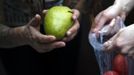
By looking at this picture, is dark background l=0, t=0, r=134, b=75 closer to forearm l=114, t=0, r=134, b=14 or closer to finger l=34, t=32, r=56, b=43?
forearm l=114, t=0, r=134, b=14

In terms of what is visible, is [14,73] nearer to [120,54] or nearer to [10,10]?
[10,10]

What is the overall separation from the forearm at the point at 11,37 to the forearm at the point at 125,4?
0.41 metres

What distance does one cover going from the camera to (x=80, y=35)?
173cm

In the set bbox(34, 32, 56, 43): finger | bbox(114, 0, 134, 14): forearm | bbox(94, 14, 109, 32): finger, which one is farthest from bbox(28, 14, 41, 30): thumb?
bbox(114, 0, 134, 14): forearm

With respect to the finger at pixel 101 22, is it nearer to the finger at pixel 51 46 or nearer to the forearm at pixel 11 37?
the finger at pixel 51 46

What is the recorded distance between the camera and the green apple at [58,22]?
4.52 feet

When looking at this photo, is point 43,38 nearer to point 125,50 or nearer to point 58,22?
point 58,22

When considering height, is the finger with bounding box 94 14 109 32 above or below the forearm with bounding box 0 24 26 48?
above

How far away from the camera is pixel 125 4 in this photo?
147cm

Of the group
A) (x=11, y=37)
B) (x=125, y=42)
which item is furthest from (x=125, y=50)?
(x=11, y=37)

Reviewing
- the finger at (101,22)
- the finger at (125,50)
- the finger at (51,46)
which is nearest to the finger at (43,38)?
the finger at (51,46)

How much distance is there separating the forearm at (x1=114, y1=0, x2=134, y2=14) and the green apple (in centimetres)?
20

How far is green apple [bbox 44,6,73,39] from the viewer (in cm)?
138

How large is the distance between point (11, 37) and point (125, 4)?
503 millimetres
